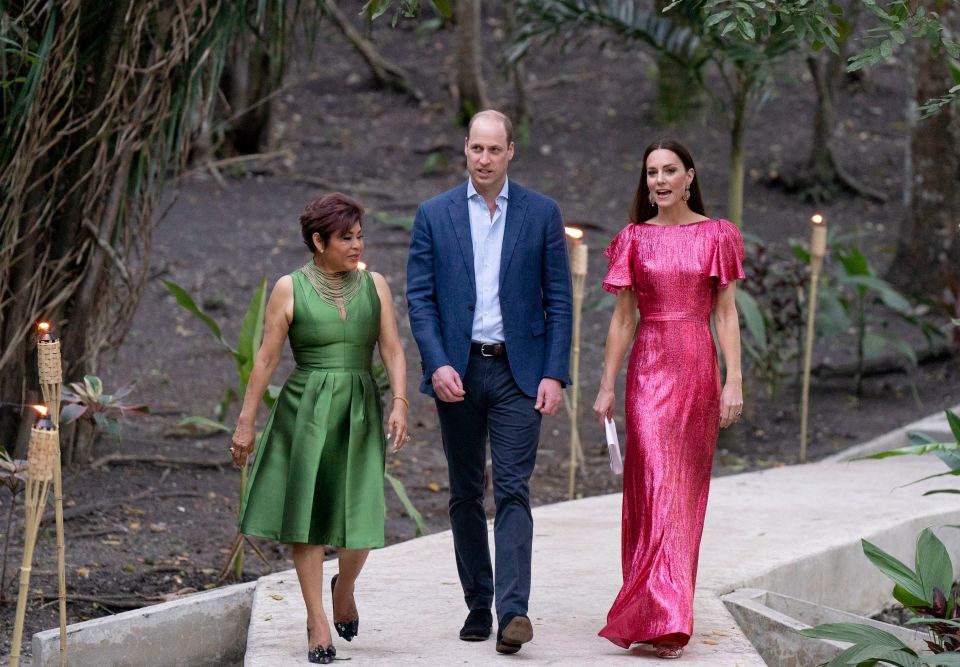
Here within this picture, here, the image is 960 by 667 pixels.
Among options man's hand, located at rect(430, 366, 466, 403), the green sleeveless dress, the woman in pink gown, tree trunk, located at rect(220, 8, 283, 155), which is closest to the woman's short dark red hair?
the green sleeveless dress

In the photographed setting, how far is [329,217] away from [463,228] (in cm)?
49

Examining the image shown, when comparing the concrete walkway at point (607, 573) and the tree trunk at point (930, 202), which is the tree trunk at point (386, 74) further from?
the concrete walkway at point (607, 573)

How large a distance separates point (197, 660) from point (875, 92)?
1472 centimetres

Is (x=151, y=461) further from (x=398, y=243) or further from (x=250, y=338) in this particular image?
(x=398, y=243)

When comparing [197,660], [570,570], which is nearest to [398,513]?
[570,570]

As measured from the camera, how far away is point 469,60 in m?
14.7

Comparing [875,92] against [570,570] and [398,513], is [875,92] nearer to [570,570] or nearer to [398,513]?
[398,513]

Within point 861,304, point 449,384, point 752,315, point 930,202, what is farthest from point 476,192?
point 930,202

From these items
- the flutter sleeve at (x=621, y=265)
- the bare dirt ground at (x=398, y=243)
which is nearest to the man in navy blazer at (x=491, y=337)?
the flutter sleeve at (x=621, y=265)

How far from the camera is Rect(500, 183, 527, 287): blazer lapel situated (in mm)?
4242

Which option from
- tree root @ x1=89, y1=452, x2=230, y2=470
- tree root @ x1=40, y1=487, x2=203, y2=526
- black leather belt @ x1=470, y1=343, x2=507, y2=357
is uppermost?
black leather belt @ x1=470, y1=343, x2=507, y2=357

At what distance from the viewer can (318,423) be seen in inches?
158

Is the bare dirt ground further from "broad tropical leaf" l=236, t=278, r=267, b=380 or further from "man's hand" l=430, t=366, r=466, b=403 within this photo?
"man's hand" l=430, t=366, r=466, b=403

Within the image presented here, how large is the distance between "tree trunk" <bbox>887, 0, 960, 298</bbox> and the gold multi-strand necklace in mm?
8055
